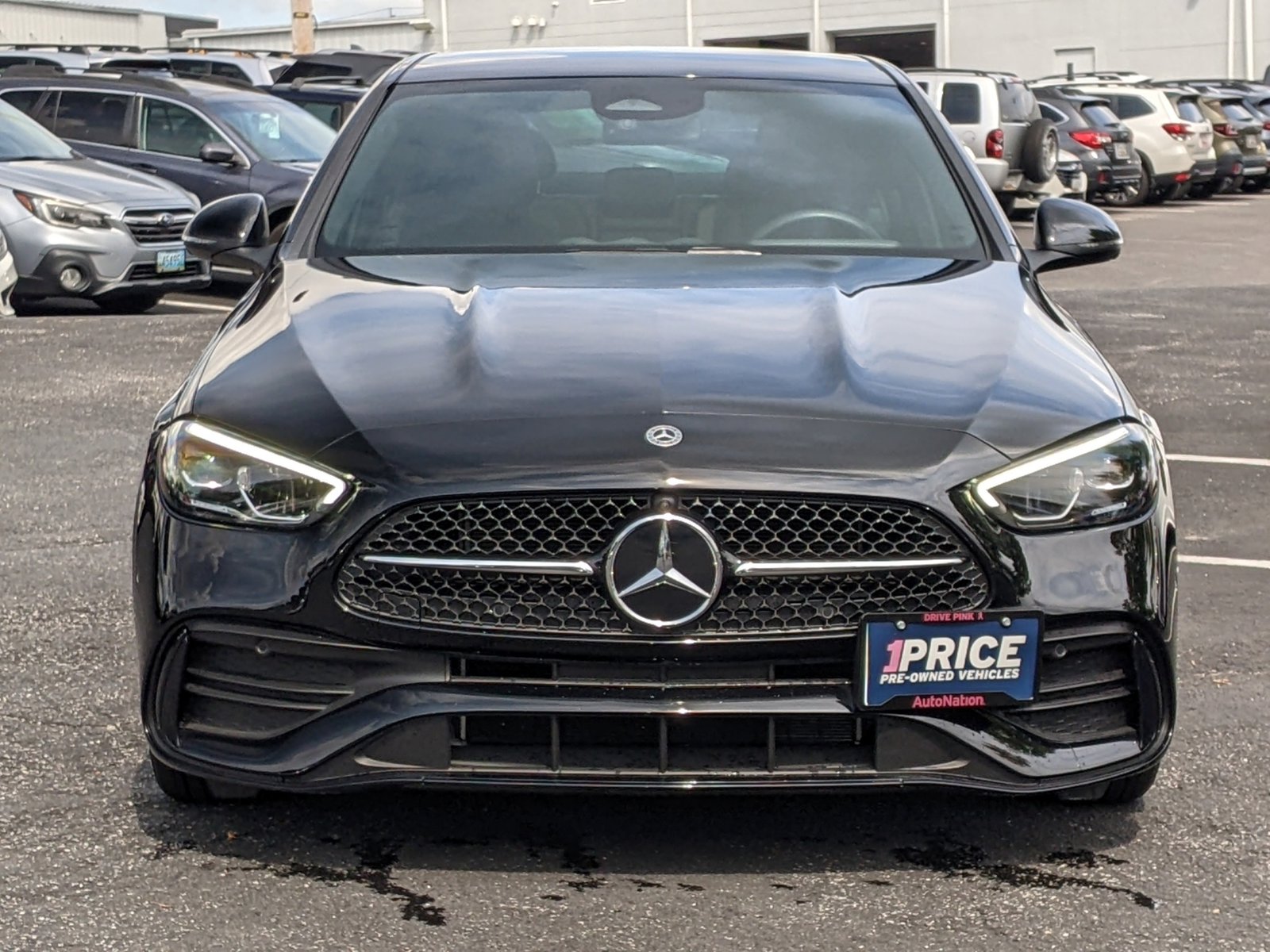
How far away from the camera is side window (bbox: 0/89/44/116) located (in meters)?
16.6

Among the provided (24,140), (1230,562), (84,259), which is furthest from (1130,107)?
(1230,562)

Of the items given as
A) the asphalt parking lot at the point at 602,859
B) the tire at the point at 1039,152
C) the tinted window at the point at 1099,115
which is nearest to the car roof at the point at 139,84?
the tire at the point at 1039,152

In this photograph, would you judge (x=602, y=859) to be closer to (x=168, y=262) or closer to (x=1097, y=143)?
(x=168, y=262)

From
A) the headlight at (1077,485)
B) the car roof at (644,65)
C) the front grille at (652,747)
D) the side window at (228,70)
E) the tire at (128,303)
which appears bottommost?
the tire at (128,303)

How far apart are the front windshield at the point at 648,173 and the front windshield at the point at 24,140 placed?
938 centimetres

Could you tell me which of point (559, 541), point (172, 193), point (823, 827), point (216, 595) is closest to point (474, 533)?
point (559, 541)

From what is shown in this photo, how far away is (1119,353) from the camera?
11.5 meters

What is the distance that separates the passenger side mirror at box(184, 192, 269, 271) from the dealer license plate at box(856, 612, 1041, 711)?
7.52 ft

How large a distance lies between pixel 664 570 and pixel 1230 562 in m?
3.44

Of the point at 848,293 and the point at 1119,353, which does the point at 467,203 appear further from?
the point at 1119,353

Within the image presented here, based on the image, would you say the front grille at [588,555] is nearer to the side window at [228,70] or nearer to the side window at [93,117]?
the side window at [93,117]

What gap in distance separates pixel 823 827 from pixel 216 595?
46.4 inches

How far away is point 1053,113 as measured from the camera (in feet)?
90.0

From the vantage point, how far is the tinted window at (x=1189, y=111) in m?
30.7
